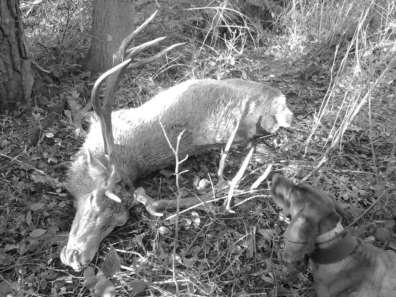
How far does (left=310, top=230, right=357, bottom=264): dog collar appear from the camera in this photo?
2.49 meters

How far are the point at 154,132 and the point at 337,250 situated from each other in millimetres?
1813

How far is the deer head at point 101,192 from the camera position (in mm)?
→ 2686

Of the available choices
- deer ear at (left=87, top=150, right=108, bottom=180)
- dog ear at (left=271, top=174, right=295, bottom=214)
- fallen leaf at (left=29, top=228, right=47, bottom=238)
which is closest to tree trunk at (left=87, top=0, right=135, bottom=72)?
deer ear at (left=87, top=150, right=108, bottom=180)

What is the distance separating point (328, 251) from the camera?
2502 millimetres

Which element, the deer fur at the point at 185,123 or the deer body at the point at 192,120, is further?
the deer body at the point at 192,120

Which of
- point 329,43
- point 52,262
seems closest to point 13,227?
point 52,262

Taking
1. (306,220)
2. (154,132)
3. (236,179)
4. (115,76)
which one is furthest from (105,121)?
(306,220)

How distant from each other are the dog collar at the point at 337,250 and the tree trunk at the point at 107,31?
2831mm

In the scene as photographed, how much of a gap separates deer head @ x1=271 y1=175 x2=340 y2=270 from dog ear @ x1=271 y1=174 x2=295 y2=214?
1.5 inches

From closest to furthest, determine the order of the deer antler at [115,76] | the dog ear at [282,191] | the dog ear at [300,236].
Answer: the dog ear at [300,236], the dog ear at [282,191], the deer antler at [115,76]

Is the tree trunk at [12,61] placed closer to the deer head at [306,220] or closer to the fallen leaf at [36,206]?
the fallen leaf at [36,206]

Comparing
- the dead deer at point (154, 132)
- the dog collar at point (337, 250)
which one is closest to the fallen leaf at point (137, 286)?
the dead deer at point (154, 132)

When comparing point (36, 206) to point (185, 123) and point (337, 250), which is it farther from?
point (337, 250)

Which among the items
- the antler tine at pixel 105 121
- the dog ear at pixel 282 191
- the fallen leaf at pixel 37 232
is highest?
the antler tine at pixel 105 121
